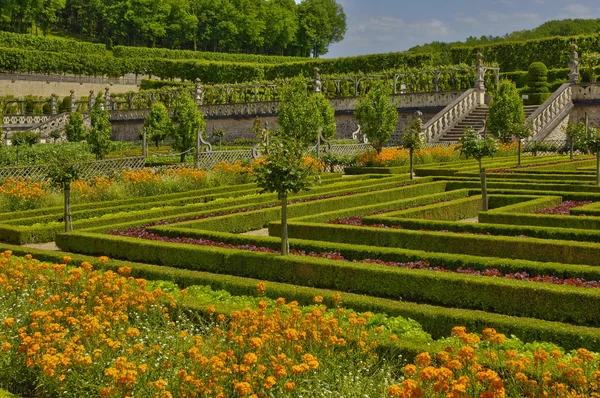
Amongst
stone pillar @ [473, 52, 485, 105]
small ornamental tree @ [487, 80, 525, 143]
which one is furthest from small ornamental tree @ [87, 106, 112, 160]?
stone pillar @ [473, 52, 485, 105]

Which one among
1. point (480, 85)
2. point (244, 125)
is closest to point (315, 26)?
point (244, 125)

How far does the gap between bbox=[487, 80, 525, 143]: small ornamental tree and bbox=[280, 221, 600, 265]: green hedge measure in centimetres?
1887

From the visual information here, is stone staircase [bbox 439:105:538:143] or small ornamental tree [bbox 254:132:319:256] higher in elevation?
stone staircase [bbox 439:105:538:143]

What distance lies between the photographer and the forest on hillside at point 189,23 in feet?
295

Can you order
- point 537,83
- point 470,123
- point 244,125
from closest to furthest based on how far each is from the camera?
point 470,123
point 537,83
point 244,125

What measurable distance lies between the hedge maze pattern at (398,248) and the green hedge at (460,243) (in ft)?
0.06

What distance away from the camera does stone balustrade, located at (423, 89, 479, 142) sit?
3406cm

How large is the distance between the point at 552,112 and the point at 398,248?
25495 mm

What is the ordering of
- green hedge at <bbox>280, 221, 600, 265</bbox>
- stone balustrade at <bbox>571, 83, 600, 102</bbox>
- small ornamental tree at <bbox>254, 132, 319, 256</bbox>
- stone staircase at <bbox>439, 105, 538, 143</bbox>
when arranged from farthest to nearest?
1. stone balustrade at <bbox>571, 83, 600, 102</bbox>
2. stone staircase at <bbox>439, 105, 538, 143</bbox>
3. small ornamental tree at <bbox>254, 132, 319, 256</bbox>
4. green hedge at <bbox>280, 221, 600, 265</bbox>

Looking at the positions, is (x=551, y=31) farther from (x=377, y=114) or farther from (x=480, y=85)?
(x=377, y=114)

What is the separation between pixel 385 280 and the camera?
977 centimetres

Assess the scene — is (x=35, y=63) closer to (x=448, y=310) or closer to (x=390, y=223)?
(x=390, y=223)

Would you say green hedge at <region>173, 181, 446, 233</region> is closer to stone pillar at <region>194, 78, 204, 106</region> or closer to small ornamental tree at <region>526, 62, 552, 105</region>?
small ornamental tree at <region>526, 62, 552, 105</region>

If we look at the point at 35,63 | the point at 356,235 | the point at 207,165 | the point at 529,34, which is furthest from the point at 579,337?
the point at 529,34
